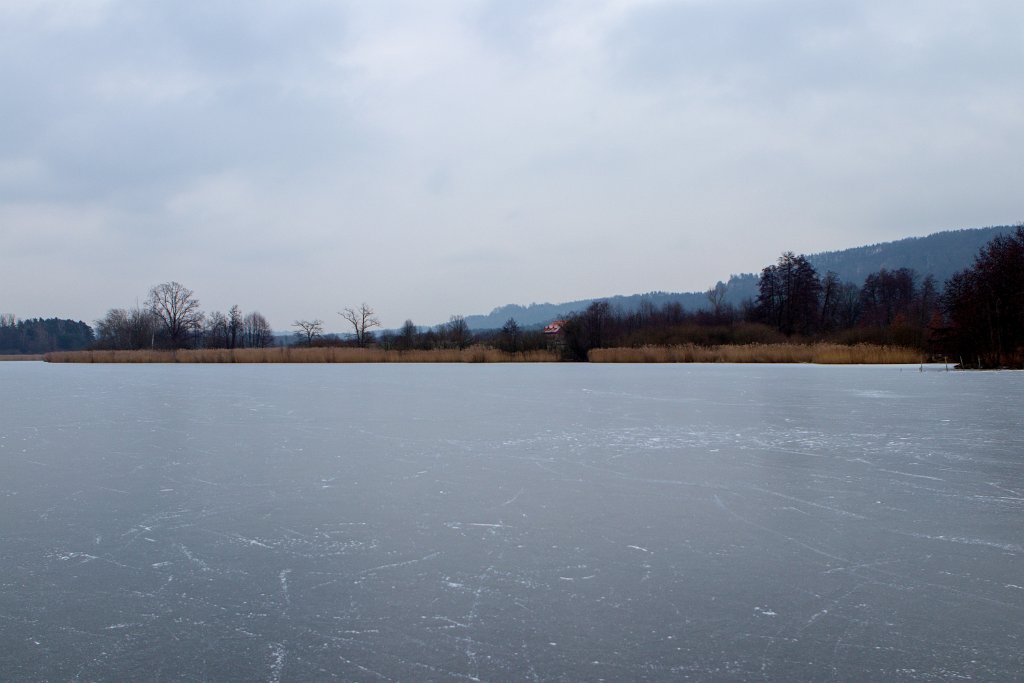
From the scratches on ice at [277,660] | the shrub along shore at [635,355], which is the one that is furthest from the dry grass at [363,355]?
the scratches on ice at [277,660]

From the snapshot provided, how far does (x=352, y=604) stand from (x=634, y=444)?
376 centimetres

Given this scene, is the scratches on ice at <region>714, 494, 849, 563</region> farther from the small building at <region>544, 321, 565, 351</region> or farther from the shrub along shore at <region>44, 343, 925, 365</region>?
the small building at <region>544, 321, 565, 351</region>

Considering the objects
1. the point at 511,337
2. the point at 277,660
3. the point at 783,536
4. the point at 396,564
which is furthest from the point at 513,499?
the point at 511,337

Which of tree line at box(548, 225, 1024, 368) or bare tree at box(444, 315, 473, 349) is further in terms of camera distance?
bare tree at box(444, 315, 473, 349)

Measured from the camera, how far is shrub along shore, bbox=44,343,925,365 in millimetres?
19594

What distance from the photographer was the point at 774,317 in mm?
39375

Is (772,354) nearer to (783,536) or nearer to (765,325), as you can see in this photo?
(765,325)

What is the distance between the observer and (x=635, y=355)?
22531 millimetres

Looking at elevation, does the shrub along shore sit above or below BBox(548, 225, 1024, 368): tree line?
below

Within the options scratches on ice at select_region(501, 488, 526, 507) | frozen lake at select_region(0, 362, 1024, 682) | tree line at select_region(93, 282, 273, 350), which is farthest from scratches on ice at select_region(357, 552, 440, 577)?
tree line at select_region(93, 282, 273, 350)

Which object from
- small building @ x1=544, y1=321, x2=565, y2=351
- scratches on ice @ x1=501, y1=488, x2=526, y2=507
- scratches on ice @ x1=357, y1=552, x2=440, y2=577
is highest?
small building @ x1=544, y1=321, x2=565, y2=351

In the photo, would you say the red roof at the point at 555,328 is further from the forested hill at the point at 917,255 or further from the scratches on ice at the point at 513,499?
the forested hill at the point at 917,255

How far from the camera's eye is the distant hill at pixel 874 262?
10062cm

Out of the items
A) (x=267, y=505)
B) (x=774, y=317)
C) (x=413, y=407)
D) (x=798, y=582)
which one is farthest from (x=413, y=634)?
(x=774, y=317)
